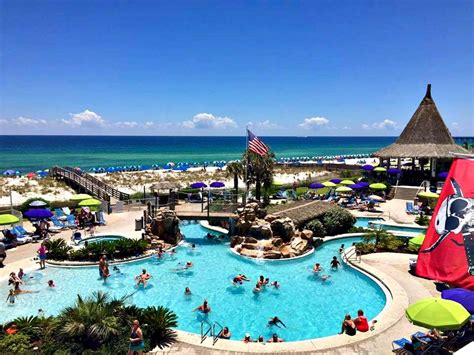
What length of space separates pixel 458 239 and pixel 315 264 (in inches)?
396

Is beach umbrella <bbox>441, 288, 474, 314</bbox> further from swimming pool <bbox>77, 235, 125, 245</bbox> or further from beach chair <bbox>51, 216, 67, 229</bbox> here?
beach chair <bbox>51, 216, 67, 229</bbox>

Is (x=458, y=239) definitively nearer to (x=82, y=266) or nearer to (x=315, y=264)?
(x=315, y=264)

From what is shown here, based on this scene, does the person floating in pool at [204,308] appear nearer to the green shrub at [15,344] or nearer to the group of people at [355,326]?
the group of people at [355,326]

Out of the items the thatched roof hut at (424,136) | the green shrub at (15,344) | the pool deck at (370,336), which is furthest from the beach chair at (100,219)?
the thatched roof hut at (424,136)

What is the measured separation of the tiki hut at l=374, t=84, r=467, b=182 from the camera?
39.0 metres

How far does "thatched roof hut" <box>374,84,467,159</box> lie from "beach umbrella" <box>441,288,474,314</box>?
98.7 feet

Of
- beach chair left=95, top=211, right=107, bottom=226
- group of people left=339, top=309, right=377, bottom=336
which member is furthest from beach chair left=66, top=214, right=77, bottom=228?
group of people left=339, top=309, right=377, bottom=336

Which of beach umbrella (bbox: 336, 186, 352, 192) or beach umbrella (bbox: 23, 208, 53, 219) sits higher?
beach umbrella (bbox: 336, 186, 352, 192)

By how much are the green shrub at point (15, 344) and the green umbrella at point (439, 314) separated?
33.0 ft

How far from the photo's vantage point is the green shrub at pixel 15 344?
9.83m

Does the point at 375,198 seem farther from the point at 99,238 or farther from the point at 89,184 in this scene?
the point at 89,184

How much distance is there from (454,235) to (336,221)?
14.6m

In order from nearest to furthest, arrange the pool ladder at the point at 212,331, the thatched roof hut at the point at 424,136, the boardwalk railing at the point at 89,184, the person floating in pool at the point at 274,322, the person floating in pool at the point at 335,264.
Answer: the pool ladder at the point at 212,331, the person floating in pool at the point at 274,322, the person floating in pool at the point at 335,264, the boardwalk railing at the point at 89,184, the thatched roof hut at the point at 424,136

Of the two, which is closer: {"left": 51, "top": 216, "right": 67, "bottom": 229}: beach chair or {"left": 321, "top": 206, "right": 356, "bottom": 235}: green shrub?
{"left": 321, "top": 206, "right": 356, "bottom": 235}: green shrub
